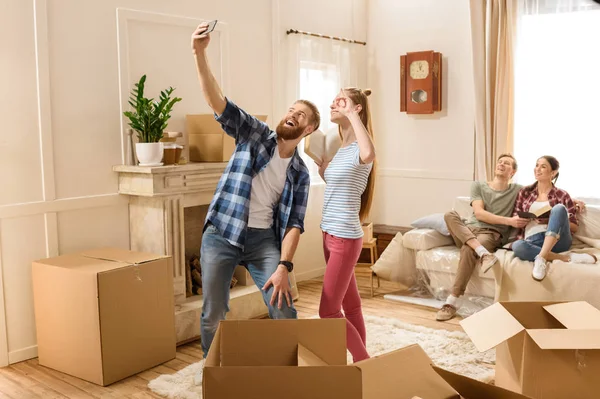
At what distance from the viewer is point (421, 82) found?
5801 mm

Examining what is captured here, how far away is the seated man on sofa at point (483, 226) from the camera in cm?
445

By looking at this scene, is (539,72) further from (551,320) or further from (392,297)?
(551,320)

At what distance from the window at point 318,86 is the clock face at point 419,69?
0.68 metres

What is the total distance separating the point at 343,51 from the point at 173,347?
3.20 meters

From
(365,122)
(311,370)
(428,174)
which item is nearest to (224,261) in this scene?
(365,122)

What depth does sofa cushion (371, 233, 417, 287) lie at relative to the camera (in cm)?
496

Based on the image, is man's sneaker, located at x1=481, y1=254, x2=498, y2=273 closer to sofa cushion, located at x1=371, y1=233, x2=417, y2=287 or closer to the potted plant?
sofa cushion, located at x1=371, y1=233, x2=417, y2=287

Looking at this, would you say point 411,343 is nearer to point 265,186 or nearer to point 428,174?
point 265,186

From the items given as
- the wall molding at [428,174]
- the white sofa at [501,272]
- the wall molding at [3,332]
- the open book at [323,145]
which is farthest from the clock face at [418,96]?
the wall molding at [3,332]

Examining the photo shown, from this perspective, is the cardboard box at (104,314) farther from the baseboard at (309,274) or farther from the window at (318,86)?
the window at (318,86)

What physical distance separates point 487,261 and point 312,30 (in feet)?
8.11

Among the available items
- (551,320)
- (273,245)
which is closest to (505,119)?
(273,245)

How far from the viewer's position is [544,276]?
410 cm

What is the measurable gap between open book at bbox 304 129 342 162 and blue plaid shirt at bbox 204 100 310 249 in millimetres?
212
